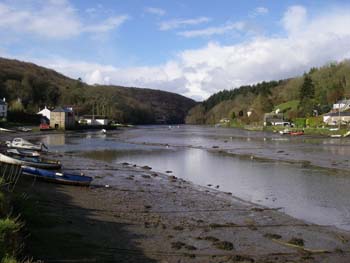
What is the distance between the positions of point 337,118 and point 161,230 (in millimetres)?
103257

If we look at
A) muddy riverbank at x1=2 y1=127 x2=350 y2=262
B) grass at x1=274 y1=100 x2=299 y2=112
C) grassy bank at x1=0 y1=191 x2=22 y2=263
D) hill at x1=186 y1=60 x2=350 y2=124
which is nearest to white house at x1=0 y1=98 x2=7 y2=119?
hill at x1=186 y1=60 x2=350 y2=124

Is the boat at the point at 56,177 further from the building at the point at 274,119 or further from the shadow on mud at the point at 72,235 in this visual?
the building at the point at 274,119

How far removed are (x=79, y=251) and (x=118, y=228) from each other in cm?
355

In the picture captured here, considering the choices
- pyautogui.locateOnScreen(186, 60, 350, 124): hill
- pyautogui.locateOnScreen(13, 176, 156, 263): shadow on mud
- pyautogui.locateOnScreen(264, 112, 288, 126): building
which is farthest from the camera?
pyautogui.locateOnScreen(264, 112, 288, 126): building

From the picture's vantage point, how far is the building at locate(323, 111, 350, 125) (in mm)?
106931

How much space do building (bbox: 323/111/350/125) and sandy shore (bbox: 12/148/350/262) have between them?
92.0m

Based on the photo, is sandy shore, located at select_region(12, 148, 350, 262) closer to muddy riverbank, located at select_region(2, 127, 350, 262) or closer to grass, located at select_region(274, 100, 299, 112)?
muddy riverbank, located at select_region(2, 127, 350, 262)

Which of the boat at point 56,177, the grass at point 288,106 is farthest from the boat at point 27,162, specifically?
the grass at point 288,106

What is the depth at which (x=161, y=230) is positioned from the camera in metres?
15.4

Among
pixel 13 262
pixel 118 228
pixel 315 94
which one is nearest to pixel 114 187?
pixel 118 228

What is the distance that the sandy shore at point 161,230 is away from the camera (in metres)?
12.3

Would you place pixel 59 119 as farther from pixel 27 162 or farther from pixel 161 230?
pixel 161 230

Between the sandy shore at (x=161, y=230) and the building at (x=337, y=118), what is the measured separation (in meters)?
92.0

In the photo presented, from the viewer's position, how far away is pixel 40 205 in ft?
54.3
